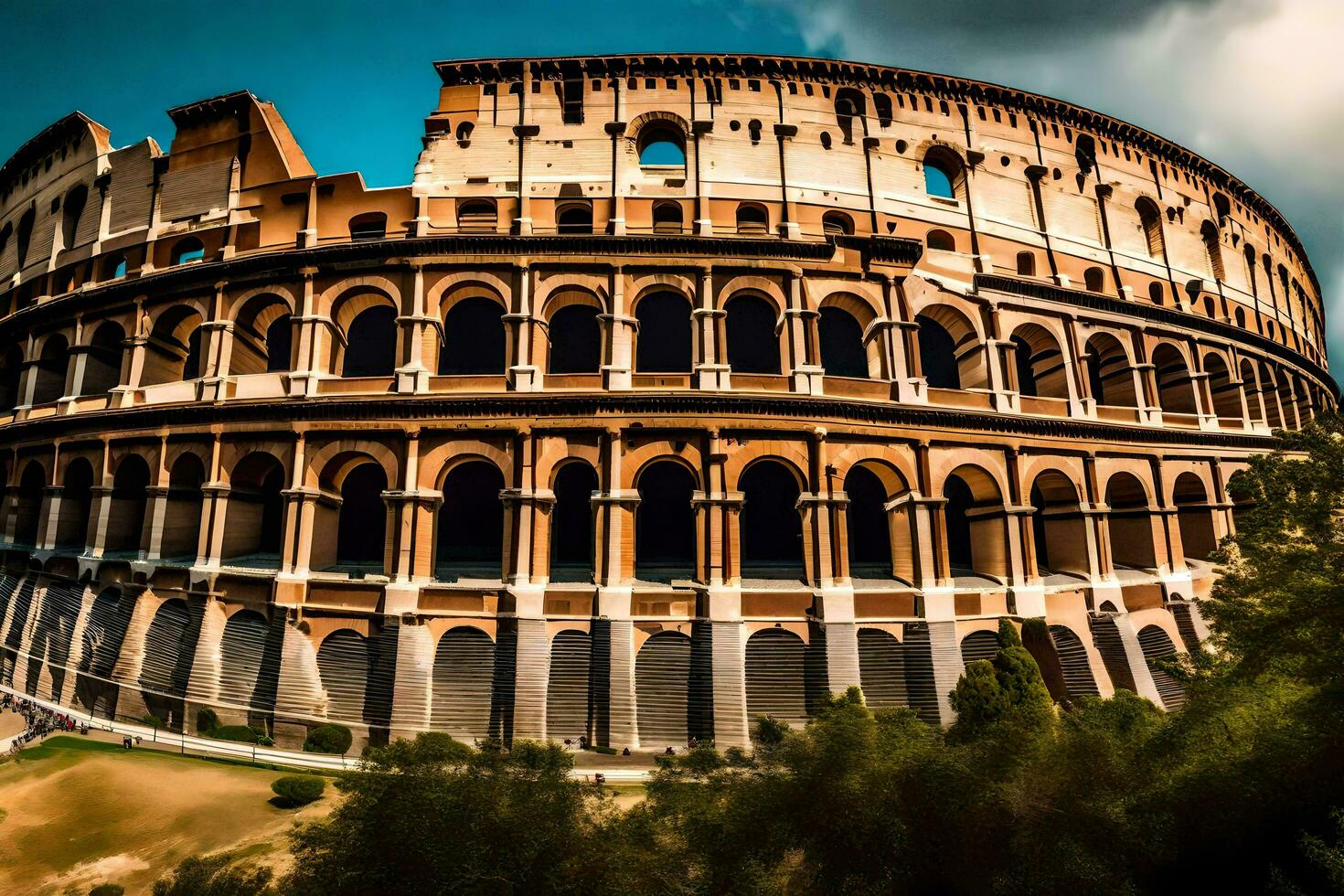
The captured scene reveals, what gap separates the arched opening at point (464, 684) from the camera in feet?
47.9

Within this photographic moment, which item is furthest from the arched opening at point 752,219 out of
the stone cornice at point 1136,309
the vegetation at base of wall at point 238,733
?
the vegetation at base of wall at point 238,733

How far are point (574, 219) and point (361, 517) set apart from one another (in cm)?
1263

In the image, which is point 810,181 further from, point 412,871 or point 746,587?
point 412,871

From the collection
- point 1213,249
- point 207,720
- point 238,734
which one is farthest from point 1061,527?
point 207,720

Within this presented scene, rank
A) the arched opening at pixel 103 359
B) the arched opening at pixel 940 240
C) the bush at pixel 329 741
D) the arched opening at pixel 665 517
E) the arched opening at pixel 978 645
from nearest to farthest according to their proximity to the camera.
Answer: the bush at pixel 329 741
the arched opening at pixel 978 645
the arched opening at pixel 665 517
the arched opening at pixel 940 240
the arched opening at pixel 103 359

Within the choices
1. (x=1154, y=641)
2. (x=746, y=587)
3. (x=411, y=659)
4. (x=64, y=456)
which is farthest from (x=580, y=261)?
(x=1154, y=641)

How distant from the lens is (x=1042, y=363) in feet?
66.3

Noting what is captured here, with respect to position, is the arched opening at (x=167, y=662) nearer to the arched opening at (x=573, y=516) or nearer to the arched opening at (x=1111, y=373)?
the arched opening at (x=573, y=516)

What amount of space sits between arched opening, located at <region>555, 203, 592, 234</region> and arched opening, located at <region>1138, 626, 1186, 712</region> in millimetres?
22325

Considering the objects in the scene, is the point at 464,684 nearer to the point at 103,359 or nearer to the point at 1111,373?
the point at 103,359

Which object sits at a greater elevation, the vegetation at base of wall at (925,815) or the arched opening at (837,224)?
the arched opening at (837,224)

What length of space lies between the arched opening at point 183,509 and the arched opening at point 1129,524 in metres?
29.8

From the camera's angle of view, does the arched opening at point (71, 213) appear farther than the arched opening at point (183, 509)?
Yes

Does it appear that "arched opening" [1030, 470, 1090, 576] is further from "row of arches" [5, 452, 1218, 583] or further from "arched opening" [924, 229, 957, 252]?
"arched opening" [924, 229, 957, 252]
